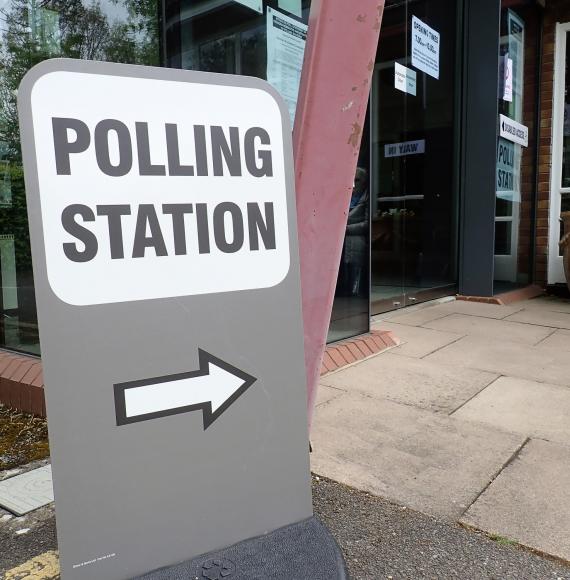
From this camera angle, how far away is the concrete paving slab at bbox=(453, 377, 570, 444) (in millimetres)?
2932

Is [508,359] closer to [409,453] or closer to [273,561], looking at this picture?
[409,453]

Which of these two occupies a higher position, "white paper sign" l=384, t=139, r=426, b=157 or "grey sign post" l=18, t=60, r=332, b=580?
"white paper sign" l=384, t=139, r=426, b=157

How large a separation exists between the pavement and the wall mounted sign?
282 centimetres

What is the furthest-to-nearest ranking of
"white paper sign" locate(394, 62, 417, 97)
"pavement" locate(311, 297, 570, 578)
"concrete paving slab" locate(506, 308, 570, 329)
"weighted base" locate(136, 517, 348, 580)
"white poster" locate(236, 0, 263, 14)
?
"white paper sign" locate(394, 62, 417, 97)
"concrete paving slab" locate(506, 308, 570, 329)
"white poster" locate(236, 0, 263, 14)
"pavement" locate(311, 297, 570, 578)
"weighted base" locate(136, 517, 348, 580)

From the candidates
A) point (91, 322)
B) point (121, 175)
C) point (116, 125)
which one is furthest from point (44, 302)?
point (116, 125)

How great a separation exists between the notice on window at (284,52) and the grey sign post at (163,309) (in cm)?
218

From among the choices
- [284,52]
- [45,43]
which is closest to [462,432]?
[284,52]

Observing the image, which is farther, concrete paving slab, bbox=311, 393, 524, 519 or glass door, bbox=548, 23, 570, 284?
glass door, bbox=548, 23, 570, 284

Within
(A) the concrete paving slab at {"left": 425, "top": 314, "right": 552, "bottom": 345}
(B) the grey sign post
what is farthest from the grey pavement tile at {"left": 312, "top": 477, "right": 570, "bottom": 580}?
(A) the concrete paving slab at {"left": 425, "top": 314, "right": 552, "bottom": 345}

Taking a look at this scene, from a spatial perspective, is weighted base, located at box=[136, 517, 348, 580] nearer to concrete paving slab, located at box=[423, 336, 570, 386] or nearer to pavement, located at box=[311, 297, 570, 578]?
pavement, located at box=[311, 297, 570, 578]

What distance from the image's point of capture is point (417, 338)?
486 cm

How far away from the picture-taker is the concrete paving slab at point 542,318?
5.62 m

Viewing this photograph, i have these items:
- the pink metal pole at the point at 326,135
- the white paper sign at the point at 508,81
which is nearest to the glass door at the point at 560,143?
the white paper sign at the point at 508,81

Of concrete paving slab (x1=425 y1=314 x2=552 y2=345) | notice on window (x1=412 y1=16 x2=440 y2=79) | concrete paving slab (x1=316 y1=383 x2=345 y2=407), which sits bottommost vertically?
concrete paving slab (x1=425 y1=314 x2=552 y2=345)
